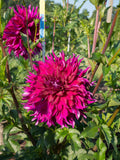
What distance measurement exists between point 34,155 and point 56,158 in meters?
0.15

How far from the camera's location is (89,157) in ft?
2.95

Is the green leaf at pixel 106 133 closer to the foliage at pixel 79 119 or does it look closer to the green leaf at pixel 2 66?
the foliage at pixel 79 119

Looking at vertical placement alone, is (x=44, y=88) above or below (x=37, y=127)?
above

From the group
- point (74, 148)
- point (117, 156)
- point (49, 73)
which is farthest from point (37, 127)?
point (117, 156)

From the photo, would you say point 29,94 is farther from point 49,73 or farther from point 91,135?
point 91,135

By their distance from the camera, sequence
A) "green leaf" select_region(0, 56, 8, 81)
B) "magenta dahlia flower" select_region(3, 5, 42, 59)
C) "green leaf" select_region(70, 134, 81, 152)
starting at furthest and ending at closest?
"magenta dahlia flower" select_region(3, 5, 42, 59)
"green leaf" select_region(70, 134, 81, 152)
"green leaf" select_region(0, 56, 8, 81)

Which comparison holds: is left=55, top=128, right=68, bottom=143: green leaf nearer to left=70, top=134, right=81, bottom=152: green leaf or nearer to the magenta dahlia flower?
left=70, top=134, right=81, bottom=152: green leaf

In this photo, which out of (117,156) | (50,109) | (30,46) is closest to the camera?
(50,109)

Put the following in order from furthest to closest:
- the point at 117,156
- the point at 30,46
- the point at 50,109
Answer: the point at 117,156 → the point at 30,46 → the point at 50,109

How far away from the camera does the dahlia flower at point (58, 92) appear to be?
68 cm

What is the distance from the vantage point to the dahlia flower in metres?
0.68

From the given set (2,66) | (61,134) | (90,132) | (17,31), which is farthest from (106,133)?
(17,31)

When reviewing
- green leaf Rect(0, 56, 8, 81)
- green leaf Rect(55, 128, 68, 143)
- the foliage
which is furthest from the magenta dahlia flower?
green leaf Rect(55, 128, 68, 143)

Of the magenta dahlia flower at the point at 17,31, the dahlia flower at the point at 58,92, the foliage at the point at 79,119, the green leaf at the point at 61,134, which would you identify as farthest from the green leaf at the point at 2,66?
the green leaf at the point at 61,134
